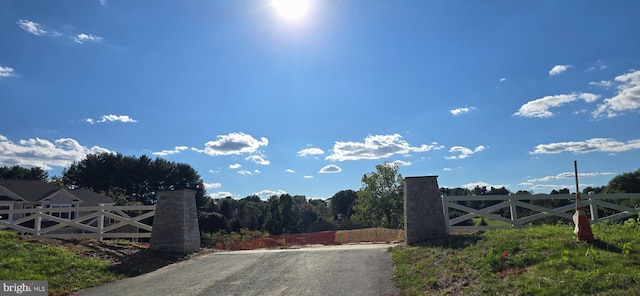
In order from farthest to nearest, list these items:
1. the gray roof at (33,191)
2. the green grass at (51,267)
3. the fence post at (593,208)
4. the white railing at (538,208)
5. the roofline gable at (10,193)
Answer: the gray roof at (33,191) < the roofline gable at (10,193) < the fence post at (593,208) < the white railing at (538,208) < the green grass at (51,267)

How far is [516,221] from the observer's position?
1292 cm

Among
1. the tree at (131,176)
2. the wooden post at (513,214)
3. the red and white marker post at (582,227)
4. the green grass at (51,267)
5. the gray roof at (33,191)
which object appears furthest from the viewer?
the tree at (131,176)

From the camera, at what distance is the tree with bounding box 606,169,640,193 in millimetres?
36188

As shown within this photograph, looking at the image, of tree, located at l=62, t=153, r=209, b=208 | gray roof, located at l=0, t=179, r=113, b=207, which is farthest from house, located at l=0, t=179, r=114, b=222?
tree, located at l=62, t=153, r=209, b=208

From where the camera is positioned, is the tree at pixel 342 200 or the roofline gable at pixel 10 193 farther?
the tree at pixel 342 200

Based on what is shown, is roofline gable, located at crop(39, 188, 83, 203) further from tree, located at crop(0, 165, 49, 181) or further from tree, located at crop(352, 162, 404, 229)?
tree, located at crop(352, 162, 404, 229)

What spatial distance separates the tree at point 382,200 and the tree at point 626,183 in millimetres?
19667

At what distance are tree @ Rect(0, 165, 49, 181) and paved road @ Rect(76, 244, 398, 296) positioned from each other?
53.9 meters

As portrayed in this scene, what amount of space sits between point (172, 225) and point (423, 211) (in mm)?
8849

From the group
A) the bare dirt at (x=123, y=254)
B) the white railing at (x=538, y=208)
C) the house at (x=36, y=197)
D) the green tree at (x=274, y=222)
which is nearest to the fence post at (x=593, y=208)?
the white railing at (x=538, y=208)

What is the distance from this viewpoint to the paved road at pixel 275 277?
8.56 metres

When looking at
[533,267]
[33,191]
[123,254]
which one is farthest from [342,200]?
[533,267]

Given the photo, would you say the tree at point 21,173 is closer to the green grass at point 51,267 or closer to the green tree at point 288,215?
the green tree at point 288,215

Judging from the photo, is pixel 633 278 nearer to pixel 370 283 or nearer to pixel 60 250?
pixel 370 283
